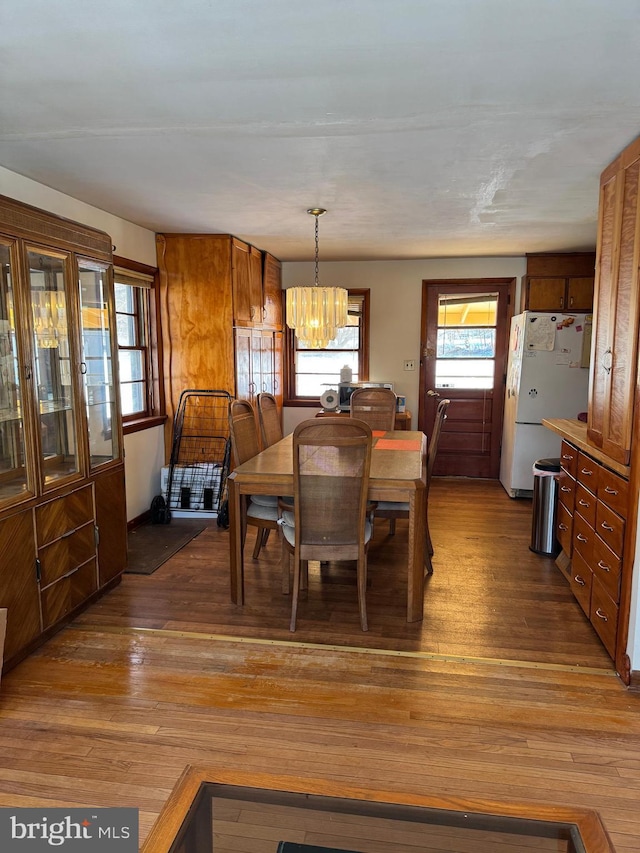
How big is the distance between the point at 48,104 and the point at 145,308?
256cm

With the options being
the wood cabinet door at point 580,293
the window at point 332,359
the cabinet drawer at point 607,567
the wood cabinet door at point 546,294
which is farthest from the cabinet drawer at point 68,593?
the wood cabinet door at point 580,293

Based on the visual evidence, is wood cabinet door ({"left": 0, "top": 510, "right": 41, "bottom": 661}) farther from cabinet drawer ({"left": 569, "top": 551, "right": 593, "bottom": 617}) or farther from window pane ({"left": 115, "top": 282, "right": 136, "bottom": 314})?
cabinet drawer ({"left": 569, "top": 551, "right": 593, "bottom": 617})

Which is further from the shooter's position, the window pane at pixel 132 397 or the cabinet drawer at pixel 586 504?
the window pane at pixel 132 397

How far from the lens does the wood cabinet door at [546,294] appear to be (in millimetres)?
5488

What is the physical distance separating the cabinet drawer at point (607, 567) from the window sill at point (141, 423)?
312cm

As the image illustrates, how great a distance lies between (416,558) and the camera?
2.92 metres

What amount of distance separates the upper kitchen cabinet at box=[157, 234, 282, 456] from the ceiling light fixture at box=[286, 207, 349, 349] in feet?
2.52

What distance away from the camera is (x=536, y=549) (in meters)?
3.96

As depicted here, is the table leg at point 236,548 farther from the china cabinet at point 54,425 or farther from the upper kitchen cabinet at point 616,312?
the upper kitchen cabinet at point 616,312

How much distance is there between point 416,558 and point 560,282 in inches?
149

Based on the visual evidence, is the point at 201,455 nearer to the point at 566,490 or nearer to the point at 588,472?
the point at 566,490

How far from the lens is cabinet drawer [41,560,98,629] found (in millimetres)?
2725

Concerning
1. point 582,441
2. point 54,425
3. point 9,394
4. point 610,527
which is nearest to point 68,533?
point 54,425

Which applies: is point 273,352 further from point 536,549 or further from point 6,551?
point 6,551
